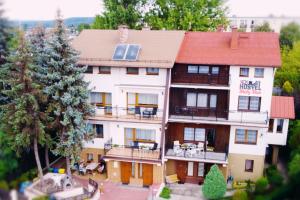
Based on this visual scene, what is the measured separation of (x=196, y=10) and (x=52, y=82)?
14.3m

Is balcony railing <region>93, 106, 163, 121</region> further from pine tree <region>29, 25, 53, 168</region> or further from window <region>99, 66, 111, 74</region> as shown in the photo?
pine tree <region>29, 25, 53, 168</region>

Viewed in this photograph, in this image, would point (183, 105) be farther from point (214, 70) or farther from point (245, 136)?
point (245, 136)

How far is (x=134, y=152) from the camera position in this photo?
1443cm

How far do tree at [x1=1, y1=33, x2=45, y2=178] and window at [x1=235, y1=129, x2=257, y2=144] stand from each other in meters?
8.95

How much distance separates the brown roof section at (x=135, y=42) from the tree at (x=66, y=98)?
1.95m

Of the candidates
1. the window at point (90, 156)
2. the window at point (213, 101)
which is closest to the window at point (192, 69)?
the window at point (213, 101)

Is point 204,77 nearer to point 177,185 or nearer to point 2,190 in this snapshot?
point 177,185

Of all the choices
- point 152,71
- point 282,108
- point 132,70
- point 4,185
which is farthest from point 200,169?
point 4,185

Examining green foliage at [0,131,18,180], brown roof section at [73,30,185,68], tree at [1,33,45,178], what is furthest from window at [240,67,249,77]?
green foliage at [0,131,18,180]

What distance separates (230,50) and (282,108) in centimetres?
370

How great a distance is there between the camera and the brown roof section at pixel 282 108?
48.7ft

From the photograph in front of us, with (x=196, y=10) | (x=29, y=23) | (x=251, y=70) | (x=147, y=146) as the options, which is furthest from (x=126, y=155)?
(x=196, y=10)

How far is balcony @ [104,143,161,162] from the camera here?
1413 centimetres

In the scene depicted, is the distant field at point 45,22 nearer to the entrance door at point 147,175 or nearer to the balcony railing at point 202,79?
the balcony railing at point 202,79
